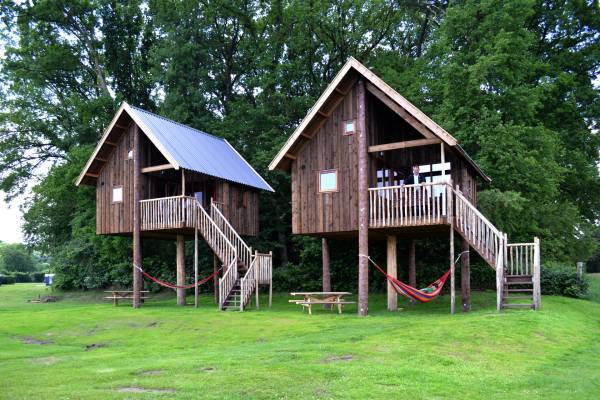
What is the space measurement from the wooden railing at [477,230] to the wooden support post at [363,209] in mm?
3293

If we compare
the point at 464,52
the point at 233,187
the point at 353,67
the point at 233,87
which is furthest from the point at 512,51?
the point at 233,87

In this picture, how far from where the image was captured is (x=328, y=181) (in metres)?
24.1

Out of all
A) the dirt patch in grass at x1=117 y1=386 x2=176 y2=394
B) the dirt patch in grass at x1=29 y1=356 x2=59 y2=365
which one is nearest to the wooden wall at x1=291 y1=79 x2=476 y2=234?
the dirt patch in grass at x1=29 y1=356 x2=59 y2=365

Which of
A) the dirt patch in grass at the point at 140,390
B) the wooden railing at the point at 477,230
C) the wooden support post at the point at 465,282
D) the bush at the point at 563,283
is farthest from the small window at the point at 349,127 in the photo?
the dirt patch in grass at the point at 140,390

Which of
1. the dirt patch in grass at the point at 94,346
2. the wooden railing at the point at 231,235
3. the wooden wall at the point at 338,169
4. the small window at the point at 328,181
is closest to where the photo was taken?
the dirt patch in grass at the point at 94,346

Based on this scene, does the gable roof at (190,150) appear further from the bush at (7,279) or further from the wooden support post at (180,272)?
the bush at (7,279)

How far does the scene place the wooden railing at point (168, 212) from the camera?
27406 millimetres

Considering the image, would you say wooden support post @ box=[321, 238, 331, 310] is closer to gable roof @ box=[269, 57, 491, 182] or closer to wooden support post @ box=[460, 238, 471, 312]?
gable roof @ box=[269, 57, 491, 182]

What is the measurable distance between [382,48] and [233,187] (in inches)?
688

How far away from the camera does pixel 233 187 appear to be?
3136 cm

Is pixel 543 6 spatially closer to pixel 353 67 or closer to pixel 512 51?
pixel 512 51

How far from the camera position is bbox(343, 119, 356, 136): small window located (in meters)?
23.8

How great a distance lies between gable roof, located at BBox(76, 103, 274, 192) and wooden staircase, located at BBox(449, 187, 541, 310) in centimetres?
1232

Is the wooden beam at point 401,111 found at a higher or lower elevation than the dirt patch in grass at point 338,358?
higher
